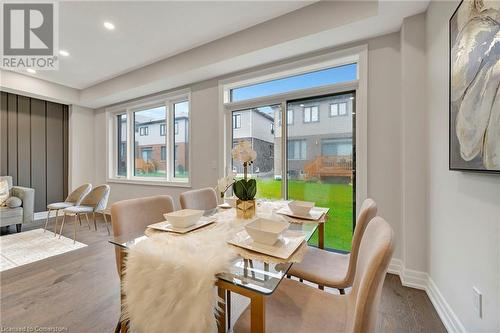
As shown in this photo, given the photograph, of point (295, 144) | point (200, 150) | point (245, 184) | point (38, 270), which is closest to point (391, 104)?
point (295, 144)

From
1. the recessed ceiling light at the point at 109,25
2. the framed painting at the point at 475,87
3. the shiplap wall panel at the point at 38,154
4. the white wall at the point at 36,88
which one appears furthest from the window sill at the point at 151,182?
the framed painting at the point at 475,87

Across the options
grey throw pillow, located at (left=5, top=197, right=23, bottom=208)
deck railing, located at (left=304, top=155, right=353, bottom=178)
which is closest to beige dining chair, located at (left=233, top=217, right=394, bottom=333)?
deck railing, located at (left=304, top=155, right=353, bottom=178)

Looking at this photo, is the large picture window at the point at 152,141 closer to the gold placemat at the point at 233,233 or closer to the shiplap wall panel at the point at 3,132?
the shiplap wall panel at the point at 3,132

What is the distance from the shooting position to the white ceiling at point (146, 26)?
2188 mm

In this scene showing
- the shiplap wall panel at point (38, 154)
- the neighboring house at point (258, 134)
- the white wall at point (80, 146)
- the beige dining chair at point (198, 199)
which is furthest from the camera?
the white wall at point (80, 146)

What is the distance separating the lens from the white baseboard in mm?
1403

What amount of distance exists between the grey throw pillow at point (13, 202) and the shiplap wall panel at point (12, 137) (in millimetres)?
996

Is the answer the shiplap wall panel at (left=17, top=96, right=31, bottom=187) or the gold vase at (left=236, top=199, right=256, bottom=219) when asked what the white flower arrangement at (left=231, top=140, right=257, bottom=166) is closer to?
the gold vase at (left=236, top=199, right=256, bottom=219)

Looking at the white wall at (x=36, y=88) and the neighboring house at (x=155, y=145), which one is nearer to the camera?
the white wall at (x=36, y=88)

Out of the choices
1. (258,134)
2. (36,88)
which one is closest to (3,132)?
(36,88)

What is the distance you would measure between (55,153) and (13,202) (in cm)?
157

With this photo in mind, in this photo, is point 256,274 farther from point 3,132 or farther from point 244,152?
point 3,132

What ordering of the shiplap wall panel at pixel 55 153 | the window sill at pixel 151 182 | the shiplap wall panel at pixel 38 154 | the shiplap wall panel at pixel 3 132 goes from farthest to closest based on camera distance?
the shiplap wall panel at pixel 55 153 → the shiplap wall panel at pixel 38 154 → the shiplap wall panel at pixel 3 132 → the window sill at pixel 151 182

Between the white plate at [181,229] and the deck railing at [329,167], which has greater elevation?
the deck railing at [329,167]
